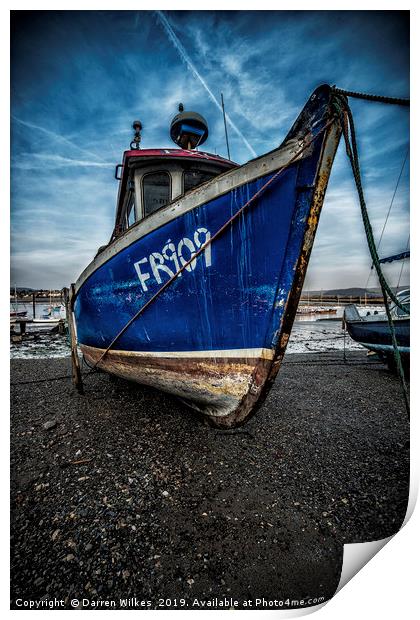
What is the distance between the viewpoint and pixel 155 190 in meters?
3.16

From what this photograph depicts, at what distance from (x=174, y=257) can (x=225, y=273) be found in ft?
1.54

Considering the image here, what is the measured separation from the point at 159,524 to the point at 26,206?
2.54 m

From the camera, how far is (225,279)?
203cm

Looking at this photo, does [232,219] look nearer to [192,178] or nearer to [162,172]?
[192,178]

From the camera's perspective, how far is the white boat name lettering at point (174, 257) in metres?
2.03

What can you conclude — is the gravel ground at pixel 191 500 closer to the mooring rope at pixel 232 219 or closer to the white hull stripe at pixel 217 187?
the mooring rope at pixel 232 219

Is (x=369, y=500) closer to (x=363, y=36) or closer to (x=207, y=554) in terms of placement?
(x=207, y=554)

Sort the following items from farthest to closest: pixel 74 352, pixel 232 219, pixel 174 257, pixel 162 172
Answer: pixel 74 352 → pixel 162 172 → pixel 174 257 → pixel 232 219

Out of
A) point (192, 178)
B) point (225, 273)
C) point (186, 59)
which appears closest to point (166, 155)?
point (192, 178)

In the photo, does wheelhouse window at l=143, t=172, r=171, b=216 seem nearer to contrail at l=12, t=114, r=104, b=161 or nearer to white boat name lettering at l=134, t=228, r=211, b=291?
contrail at l=12, t=114, r=104, b=161

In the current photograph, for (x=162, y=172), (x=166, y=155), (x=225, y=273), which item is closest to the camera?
(x=225, y=273)
